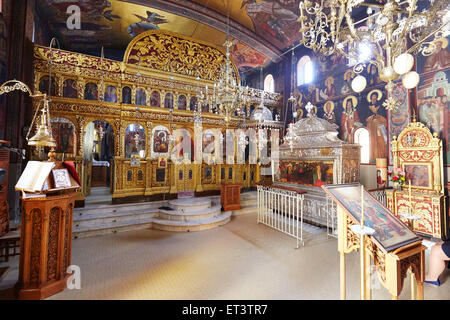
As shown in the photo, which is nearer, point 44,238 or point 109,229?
point 44,238

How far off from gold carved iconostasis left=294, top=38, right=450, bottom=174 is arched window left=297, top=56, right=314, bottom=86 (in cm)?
24

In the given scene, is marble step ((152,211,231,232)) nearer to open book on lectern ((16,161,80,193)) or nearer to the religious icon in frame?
open book on lectern ((16,161,80,193))

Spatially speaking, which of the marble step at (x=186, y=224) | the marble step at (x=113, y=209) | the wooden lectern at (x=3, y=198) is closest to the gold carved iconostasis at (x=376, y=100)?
the marble step at (x=186, y=224)

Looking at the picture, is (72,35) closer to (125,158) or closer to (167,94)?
(167,94)

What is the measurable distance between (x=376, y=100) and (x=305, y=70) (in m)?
4.17

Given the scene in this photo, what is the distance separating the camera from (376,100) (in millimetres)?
7168

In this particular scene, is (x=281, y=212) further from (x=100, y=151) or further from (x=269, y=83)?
(x=100, y=151)

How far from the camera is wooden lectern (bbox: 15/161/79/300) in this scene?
9.25 feet

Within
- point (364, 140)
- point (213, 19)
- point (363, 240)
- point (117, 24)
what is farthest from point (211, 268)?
point (117, 24)

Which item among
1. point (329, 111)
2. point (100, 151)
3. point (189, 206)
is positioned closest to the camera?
point (189, 206)

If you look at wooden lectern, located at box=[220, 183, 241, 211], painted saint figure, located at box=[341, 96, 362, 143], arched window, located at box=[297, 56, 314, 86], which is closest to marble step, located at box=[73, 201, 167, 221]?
wooden lectern, located at box=[220, 183, 241, 211]

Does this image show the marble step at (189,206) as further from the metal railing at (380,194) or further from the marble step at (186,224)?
the metal railing at (380,194)

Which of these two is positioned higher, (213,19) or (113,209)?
(213,19)

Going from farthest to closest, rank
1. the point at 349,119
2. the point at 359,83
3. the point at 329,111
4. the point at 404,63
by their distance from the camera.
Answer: the point at 329,111
the point at 349,119
the point at 359,83
the point at 404,63
